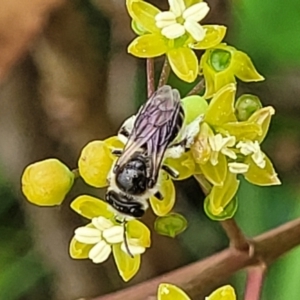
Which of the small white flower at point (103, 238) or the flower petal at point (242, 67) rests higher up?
the flower petal at point (242, 67)

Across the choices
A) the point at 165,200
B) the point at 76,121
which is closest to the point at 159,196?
the point at 165,200

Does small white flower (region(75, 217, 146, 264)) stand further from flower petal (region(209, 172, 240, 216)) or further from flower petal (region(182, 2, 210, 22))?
flower petal (region(182, 2, 210, 22))

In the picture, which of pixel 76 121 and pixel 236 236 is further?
pixel 76 121

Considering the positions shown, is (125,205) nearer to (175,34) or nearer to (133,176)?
(133,176)

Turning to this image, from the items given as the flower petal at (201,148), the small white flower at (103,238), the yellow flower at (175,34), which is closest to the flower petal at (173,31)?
the yellow flower at (175,34)

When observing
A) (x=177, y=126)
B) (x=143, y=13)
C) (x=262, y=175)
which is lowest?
(x=262, y=175)

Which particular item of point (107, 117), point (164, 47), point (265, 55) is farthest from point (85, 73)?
→ point (164, 47)

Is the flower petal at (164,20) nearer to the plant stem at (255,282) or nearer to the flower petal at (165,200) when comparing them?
the flower petal at (165,200)
